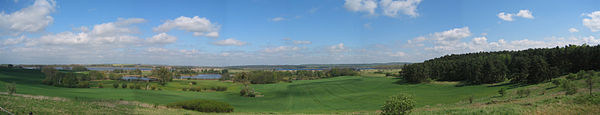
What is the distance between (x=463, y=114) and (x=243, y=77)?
131703 mm

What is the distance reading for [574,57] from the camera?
7538cm

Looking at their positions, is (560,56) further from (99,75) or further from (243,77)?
(99,75)

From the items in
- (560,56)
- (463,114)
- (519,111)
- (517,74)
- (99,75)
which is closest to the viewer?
(519,111)

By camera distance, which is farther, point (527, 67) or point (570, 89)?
point (527, 67)

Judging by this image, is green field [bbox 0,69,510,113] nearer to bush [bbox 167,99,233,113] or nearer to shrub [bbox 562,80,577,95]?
bush [bbox 167,99,233,113]

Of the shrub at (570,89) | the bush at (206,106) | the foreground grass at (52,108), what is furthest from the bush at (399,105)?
the bush at (206,106)

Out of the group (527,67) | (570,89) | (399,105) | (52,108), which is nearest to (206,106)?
(52,108)

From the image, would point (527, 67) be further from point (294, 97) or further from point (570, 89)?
point (294, 97)

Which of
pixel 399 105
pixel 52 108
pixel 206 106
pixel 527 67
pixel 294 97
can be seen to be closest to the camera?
pixel 399 105

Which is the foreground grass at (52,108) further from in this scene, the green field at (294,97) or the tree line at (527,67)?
the tree line at (527,67)

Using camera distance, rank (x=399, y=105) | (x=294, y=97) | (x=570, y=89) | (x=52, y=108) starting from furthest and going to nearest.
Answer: (x=294, y=97)
(x=570, y=89)
(x=52, y=108)
(x=399, y=105)

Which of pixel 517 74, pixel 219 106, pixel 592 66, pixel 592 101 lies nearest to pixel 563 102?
pixel 592 101

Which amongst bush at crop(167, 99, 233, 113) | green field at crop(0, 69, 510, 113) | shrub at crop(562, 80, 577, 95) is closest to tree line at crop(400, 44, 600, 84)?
green field at crop(0, 69, 510, 113)

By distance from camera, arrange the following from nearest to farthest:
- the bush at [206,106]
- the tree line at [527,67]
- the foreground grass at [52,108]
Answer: the foreground grass at [52,108] → the bush at [206,106] → the tree line at [527,67]
